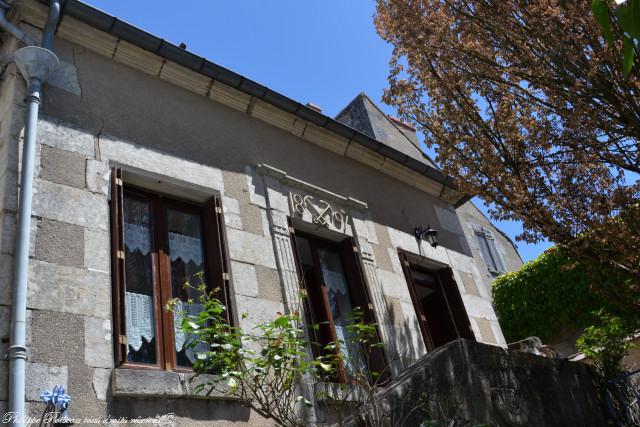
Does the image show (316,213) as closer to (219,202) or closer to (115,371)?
(219,202)

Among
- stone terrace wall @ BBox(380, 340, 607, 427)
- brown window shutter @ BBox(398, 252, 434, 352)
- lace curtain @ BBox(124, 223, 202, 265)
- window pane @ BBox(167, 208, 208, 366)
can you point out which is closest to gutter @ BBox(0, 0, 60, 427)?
lace curtain @ BBox(124, 223, 202, 265)

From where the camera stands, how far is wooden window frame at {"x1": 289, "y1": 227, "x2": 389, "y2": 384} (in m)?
5.54

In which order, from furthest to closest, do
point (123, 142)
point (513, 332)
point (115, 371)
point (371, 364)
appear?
point (513, 332) → point (371, 364) → point (123, 142) → point (115, 371)

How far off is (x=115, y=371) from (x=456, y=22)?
14.5 ft

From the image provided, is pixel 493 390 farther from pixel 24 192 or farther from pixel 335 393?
pixel 24 192

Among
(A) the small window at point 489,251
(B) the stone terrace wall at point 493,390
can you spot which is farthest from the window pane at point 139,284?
(A) the small window at point 489,251

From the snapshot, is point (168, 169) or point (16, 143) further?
point (168, 169)

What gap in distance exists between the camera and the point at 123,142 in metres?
5.00

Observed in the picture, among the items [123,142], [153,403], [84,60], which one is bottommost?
[153,403]

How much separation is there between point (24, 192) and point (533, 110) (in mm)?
4490

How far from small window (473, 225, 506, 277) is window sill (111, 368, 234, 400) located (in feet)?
37.0

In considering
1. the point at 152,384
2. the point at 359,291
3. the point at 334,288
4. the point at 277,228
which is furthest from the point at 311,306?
the point at 152,384

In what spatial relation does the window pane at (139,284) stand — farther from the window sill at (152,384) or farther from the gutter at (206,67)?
the gutter at (206,67)

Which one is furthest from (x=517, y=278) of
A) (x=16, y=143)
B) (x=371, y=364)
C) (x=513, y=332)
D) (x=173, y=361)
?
(x=16, y=143)
